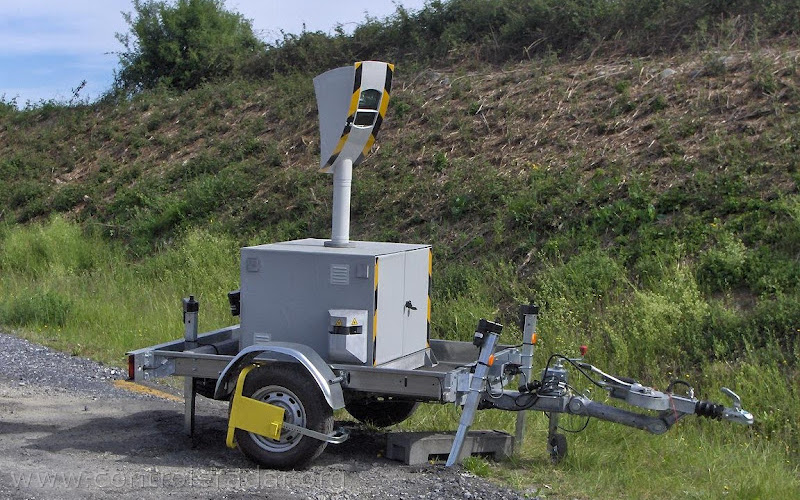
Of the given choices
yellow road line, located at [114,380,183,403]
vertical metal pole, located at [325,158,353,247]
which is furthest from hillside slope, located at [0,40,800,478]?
vertical metal pole, located at [325,158,353,247]

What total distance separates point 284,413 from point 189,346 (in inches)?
52.5

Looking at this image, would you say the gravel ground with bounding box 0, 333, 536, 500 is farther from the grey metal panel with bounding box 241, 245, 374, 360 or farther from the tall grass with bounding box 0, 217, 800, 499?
the grey metal panel with bounding box 241, 245, 374, 360

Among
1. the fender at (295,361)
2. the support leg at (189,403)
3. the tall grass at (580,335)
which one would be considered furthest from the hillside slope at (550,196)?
the support leg at (189,403)

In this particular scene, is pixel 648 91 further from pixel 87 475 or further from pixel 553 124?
pixel 87 475

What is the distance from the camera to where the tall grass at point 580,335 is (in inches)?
241

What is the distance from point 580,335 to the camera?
8.75 m

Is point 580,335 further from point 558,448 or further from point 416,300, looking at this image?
point 416,300

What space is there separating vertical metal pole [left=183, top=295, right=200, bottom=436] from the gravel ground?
14 centimetres

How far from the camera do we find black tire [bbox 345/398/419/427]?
281 inches

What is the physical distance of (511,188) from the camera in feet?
38.3

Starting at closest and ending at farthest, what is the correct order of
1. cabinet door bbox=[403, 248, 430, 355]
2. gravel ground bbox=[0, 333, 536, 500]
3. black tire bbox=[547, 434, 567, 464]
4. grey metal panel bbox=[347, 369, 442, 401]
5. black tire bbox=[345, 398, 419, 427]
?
gravel ground bbox=[0, 333, 536, 500], grey metal panel bbox=[347, 369, 442, 401], black tire bbox=[547, 434, 567, 464], cabinet door bbox=[403, 248, 430, 355], black tire bbox=[345, 398, 419, 427]

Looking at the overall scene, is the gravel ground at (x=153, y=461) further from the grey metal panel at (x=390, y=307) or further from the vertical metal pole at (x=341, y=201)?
the vertical metal pole at (x=341, y=201)

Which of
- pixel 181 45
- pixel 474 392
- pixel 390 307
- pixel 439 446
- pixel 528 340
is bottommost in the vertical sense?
pixel 439 446

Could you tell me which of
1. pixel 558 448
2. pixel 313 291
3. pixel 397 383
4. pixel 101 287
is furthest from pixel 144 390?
pixel 101 287
